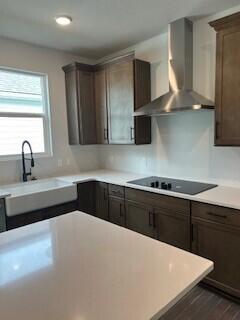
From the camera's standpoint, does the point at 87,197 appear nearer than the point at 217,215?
No

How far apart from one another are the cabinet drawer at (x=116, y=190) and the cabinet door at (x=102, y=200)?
75 millimetres

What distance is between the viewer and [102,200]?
3240 mm

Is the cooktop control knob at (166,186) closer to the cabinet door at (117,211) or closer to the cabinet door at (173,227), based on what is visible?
the cabinet door at (173,227)

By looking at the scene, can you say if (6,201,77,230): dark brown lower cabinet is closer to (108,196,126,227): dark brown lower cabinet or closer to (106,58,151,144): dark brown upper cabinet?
(108,196,126,227): dark brown lower cabinet

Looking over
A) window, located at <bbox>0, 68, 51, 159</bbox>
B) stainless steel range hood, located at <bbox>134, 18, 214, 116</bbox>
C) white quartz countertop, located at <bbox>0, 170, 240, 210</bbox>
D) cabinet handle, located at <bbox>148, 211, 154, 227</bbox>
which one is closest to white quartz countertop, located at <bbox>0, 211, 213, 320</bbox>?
white quartz countertop, located at <bbox>0, 170, 240, 210</bbox>

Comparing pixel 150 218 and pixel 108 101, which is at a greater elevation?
pixel 108 101

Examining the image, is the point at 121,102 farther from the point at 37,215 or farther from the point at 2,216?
the point at 2,216

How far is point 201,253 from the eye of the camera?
2.27 m

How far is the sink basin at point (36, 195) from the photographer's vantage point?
2.59 metres

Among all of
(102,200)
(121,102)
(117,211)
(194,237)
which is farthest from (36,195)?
(194,237)

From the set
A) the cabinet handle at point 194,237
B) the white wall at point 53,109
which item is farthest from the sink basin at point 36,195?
the cabinet handle at point 194,237

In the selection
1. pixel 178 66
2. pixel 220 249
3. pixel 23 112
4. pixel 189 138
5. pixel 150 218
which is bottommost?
pixel 220 249

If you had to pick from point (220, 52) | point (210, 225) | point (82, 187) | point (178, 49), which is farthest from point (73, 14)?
point (210, 225)

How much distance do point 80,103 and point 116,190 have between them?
4.59 ft
